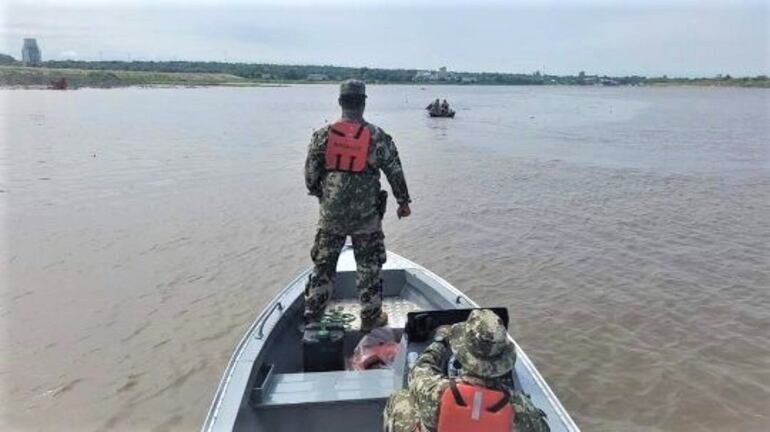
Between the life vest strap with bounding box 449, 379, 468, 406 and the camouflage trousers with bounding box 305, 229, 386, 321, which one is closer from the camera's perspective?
the life vest strap with bounding box 449, 379, 468, 406

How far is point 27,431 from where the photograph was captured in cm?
597

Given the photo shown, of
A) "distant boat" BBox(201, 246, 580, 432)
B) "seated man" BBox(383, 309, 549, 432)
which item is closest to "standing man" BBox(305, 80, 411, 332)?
"distant boat" BBox(201, 246, 580, 432)

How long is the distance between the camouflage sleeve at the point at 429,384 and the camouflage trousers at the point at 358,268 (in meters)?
2.21

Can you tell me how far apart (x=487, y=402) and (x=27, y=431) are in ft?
16.7

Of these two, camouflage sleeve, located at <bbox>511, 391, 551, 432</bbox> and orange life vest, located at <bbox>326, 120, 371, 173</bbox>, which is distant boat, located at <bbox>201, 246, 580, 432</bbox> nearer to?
camouflage sleeve, located at <bbox>511, 391, 551, 432</bbox>

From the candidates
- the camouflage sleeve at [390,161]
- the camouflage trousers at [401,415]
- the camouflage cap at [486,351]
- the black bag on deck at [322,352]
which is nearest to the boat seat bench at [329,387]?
the black bag on deck at [322,352]

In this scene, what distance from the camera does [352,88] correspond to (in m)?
4.95

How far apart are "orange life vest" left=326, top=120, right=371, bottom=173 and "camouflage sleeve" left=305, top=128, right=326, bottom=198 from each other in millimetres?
68

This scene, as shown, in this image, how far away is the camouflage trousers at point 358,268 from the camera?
5.44 m

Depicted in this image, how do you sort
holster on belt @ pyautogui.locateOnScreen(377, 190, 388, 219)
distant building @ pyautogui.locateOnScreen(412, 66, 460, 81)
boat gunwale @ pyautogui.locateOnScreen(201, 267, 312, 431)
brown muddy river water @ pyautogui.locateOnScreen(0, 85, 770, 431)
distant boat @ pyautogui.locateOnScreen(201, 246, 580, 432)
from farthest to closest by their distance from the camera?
distant building @ pyautogui.locateOnScreen(412, 66, 460, 81), brown muddy river water @ pyautogui.locateOnScreen(0, 85, 770, 431), holster on belt @ pyautogui.locateOnScreen(377, 190, 388, 219), distant boat @ pyautogui.locateOnScreen(201, 246, 580, 432), boat gunwale @ pyautogui.locateOnScreen(201, 267, 312, 431)

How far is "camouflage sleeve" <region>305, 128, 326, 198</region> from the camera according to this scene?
17.0ft

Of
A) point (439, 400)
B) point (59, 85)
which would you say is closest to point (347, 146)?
point (439, 400)

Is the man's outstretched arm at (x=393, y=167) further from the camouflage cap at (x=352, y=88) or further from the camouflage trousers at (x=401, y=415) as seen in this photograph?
the camouflage trousers at (x=401, y=415)

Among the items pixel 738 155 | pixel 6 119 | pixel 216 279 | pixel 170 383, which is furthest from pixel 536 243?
pixel 6 119
